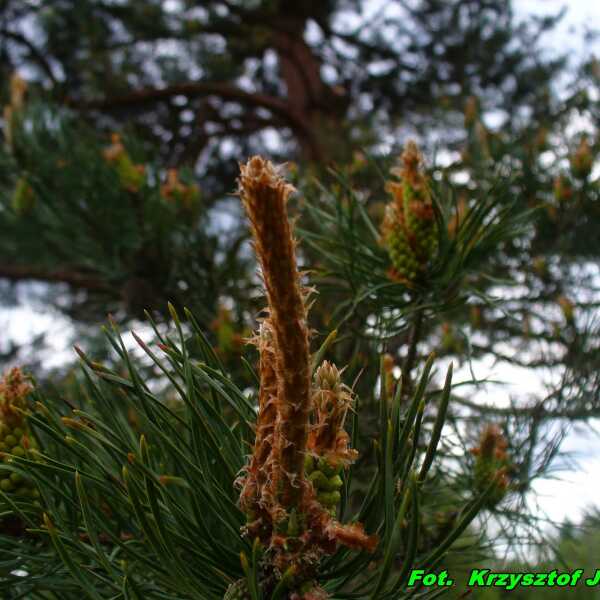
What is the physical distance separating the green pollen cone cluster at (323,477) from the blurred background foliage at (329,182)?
18cm

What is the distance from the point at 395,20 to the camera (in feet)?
9.14

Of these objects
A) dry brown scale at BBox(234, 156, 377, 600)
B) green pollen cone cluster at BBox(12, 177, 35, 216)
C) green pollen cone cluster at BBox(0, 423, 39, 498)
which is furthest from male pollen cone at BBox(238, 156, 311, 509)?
green pollen cone cluster at BBox(12, 177, 35, 216)

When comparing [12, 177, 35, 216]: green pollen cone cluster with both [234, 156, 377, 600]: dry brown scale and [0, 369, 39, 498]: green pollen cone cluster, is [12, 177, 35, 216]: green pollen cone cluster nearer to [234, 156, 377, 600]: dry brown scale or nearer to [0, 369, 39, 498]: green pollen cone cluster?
[0, 369, 39, 498]: green pollen cone cluster

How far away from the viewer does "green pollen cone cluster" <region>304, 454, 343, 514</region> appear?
1.50ft

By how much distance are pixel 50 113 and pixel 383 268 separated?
1132mm

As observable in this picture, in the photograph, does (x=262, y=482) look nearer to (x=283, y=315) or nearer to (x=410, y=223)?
(x=283, y=315)

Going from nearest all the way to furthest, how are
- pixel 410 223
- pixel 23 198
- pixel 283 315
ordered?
pixel 283 315, pixel 410 223, pixel 23 198

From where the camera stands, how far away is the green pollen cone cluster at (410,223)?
82 cm

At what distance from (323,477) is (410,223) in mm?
438

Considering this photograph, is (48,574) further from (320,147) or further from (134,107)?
(134,107)

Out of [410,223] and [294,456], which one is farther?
[410,223]

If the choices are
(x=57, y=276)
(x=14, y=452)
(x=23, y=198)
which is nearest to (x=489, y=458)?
(x=14, y=452)

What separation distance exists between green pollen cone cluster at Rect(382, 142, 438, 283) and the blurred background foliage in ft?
0.08

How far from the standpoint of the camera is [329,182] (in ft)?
6.33
